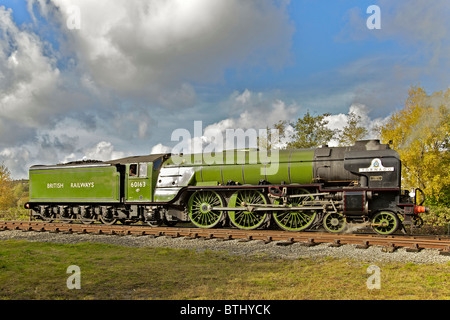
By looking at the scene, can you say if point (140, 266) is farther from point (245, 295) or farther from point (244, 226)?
point (244, 226)

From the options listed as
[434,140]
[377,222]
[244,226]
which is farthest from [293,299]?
[434,140]

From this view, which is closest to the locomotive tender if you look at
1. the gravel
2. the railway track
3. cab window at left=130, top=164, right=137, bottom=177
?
cab window at left=130, top=164, right=137, bottom=177

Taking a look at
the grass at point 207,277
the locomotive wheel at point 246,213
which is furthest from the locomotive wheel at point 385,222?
the locomotive wheel at point 246,213

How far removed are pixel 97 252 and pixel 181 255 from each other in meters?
2.68

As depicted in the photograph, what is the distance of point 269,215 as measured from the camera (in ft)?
45.7

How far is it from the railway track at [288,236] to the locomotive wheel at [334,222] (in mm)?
555

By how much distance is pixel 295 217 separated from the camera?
13578mm

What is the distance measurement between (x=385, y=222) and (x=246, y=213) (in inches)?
199

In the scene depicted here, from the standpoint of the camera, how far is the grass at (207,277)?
19.9ft

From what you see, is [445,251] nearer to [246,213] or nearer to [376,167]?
[376,167]

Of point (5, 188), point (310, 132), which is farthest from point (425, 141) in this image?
point (5, 188)

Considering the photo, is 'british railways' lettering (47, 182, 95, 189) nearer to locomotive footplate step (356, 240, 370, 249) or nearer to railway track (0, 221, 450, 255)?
railway track (0, 221, 450, 255)

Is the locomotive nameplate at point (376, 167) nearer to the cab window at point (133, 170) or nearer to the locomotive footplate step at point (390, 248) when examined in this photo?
the locomotive footplate step at point (390, 248)

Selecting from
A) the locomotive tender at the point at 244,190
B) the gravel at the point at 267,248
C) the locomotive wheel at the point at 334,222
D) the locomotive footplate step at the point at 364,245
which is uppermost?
the locomotive tender at the point at 244,190
